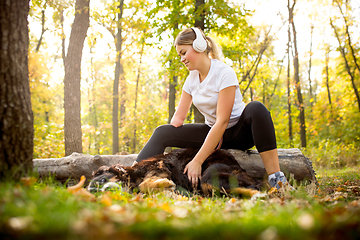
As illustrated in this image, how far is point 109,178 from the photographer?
8.60 feet

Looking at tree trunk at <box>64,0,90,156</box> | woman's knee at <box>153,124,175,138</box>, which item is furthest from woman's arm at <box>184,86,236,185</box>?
tree trunk at <box>64,0,90,156</box>

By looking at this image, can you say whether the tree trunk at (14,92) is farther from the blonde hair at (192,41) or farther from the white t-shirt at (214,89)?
the white t-shirt at (214,89)

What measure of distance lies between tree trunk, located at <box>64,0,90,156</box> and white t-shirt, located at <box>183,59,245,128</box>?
4.59 metres

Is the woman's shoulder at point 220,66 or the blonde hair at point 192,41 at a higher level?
the blonde hair at point 192,41

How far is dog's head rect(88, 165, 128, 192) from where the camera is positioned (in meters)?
2.40

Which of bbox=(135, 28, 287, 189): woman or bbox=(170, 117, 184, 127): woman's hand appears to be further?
bbox=(170, 117, 184, 127): woman's hand

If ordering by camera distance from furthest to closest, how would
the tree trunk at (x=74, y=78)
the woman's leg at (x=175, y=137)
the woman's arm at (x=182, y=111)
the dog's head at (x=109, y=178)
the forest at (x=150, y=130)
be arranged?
1. the tree trunk at (x=74, y=78)
2. the woman's arm at (x=182, y=111)
3. the woman's leg at (x=175, y=137)
4. the dog's head at (x=109, y=178)
5. the forest at (x=150, y=130)

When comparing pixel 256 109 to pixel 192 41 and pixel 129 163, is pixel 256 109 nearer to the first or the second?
pixel 192 41

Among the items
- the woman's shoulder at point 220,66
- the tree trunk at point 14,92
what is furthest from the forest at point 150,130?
the woman's shoulder at point 220,66

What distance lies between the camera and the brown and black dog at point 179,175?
2.51 m

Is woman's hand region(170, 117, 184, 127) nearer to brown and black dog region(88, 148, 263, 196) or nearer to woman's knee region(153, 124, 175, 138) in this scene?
woman's knee region(153, 124, 175, 138)

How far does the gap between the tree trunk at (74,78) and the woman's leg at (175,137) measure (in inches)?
161

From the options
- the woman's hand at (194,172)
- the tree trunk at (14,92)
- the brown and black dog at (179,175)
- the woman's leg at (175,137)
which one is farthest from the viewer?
the woman's leg at (175,137)

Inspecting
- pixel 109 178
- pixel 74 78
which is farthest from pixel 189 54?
pixel 74 78
